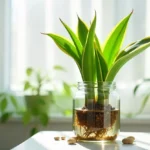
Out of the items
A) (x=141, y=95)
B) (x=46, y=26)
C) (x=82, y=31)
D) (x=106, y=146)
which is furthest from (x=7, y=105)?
(x=106, y=146)

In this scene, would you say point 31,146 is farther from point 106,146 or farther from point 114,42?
point 114,42

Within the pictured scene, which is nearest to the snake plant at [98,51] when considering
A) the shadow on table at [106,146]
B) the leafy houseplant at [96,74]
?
the leafy houseplant at [96,74]

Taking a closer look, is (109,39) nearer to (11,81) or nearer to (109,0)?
(109,0)

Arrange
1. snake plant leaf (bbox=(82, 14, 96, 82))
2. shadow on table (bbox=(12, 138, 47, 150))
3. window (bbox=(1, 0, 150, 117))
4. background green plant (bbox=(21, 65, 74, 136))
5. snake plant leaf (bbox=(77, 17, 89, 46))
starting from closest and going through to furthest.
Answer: shadow on table (bbox=(12, 138, 47, 150)) → snake plant leaf (bbox=(82, 14, 96, 82)) → snake plant leaf (bbox=(77, 17, 89, 46)) → background green plant (bbox=(21, 65, 74, 136)) → window (bbox=(1, 0, 150, 117))

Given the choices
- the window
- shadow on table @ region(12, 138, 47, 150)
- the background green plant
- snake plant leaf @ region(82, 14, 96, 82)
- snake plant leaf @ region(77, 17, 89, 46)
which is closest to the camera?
shadow on table @ region(12, 138, 47, 150)

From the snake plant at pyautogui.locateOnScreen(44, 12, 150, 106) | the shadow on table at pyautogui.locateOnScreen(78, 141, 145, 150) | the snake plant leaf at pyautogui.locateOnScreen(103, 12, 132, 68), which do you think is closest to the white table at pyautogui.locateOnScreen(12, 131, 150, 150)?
the shadow on table at pyautogui.locateOnScreen(78, 141, 145, 150)

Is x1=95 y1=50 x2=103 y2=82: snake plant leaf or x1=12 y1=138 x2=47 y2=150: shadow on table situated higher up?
x1=95 y1=50 x2=103 y2=82: snake plant leaf

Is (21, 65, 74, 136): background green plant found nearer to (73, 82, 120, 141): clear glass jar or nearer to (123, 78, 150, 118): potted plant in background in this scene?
(123, 78, 150, 118): potted plant in background
